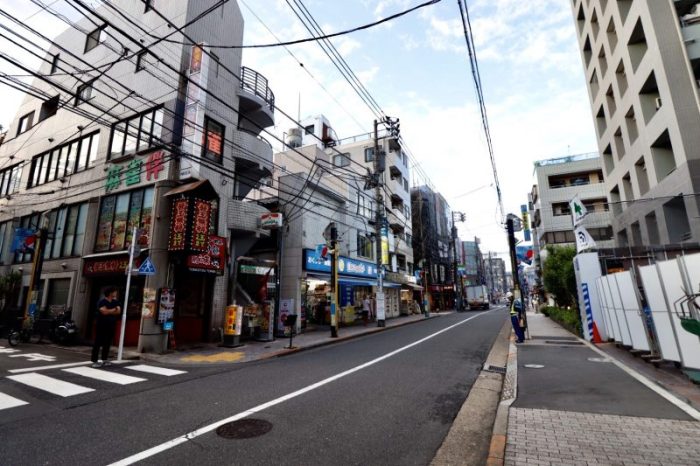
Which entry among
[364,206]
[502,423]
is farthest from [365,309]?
[502,423]

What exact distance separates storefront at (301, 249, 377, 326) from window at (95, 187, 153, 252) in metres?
8.21

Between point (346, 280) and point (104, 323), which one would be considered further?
point (346, 280)

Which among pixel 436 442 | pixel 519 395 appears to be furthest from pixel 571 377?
pixel 436 442

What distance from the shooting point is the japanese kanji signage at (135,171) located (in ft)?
43.9

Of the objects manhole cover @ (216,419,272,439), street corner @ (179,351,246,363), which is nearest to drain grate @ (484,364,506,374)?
manhole cover @ (216,419,272,439)

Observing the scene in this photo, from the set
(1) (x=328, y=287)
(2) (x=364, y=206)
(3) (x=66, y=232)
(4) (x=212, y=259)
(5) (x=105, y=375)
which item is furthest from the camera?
(2) (x=364, y=206)

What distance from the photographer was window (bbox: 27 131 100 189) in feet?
54.6

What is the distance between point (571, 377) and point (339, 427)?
5396 millimetres

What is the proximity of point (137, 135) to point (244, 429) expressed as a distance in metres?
14.5

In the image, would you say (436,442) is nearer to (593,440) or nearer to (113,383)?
(593,440)

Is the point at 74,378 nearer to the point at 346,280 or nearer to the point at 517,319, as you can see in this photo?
the point at 517,319

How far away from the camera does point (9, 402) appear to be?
18.6 feet

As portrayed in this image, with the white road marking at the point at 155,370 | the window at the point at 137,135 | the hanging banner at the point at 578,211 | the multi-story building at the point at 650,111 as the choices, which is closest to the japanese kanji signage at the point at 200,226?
the window at the point at 137,135

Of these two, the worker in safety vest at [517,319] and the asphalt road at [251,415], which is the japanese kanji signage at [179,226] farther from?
the worker in safety vest at [517,319]
